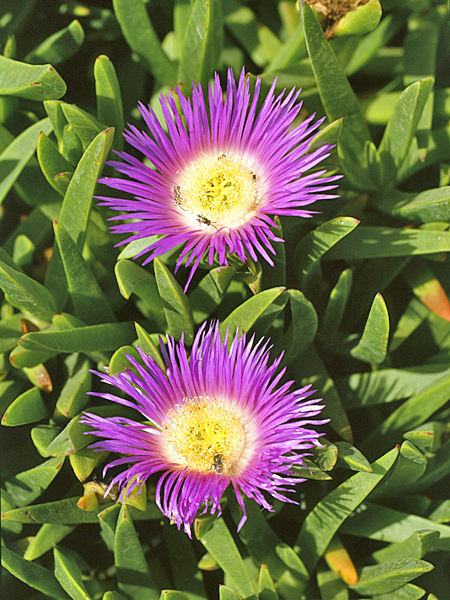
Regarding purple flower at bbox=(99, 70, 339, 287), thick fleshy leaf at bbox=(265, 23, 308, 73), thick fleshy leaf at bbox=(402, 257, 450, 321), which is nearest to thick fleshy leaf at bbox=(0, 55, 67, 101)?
purple flower at bbox=(99, 70, 339, 287)

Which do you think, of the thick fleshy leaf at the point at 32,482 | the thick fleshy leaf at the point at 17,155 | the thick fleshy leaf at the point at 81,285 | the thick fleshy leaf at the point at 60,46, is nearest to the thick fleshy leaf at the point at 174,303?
the thick fleshy leaf at the point at 81,285

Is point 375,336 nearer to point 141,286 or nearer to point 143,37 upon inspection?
point 141,286

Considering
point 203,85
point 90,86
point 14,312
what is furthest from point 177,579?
point 90,86

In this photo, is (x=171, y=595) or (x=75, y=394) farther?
(x=75, y=394)

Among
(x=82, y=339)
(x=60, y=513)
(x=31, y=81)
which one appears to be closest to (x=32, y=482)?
(x=60, y=513)

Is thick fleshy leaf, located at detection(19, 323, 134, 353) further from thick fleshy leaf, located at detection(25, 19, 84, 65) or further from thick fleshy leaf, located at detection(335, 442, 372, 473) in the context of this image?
thick fleshy leaf, located at detection(25, 19, 84, 65)

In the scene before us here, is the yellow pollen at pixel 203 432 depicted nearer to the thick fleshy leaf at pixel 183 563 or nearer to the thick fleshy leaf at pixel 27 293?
the thick fleshy leaf at pixel 183 563
